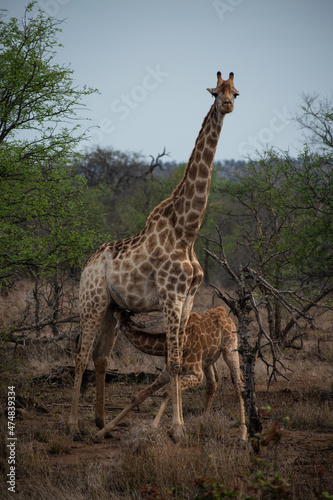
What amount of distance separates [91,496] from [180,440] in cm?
166

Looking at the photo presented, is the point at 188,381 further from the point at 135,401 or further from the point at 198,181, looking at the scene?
the point at 198,181

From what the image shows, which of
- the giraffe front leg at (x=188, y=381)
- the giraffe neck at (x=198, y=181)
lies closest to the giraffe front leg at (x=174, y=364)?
the giraffe front leg at (x=188, y=381)

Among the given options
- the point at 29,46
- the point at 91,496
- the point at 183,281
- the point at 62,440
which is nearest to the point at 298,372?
the point at 183,281

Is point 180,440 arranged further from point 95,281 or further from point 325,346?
point 325,346

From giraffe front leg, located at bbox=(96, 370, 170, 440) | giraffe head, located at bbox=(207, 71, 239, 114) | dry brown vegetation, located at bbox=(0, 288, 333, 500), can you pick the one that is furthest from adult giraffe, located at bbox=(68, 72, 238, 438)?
dry brown vegetation, located at bbox=(0, 288, 333, 500)

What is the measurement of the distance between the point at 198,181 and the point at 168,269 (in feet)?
4.26

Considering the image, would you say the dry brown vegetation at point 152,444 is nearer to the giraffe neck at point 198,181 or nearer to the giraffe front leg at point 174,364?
the giraffe front leg at point 174,364

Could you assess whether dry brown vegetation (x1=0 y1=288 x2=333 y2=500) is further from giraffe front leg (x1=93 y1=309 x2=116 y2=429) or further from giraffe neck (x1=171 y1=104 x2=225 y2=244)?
giraffe neck (x1=171 y1=104 x2=225 y2=244)

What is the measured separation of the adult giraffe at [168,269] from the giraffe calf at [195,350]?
18.1 inches

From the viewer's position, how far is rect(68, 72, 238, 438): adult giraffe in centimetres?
653

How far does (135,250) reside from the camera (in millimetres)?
7047

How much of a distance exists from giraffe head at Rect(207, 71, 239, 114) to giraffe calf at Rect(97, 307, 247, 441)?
10.8ft

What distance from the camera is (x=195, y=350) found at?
729cm

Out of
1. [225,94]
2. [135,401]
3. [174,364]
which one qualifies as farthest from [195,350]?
[225,94]
